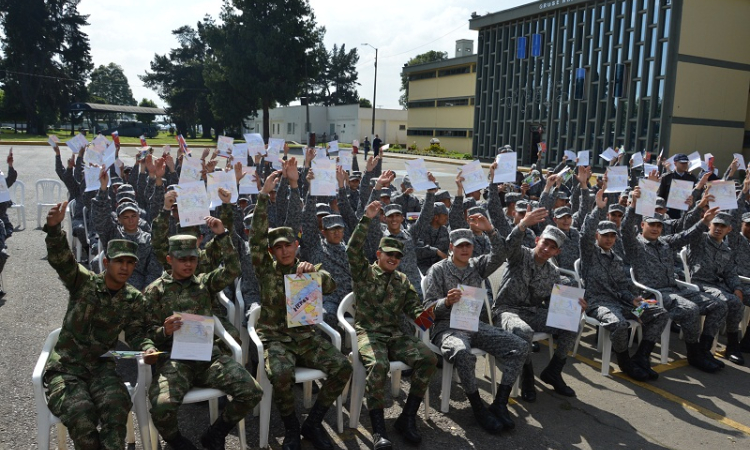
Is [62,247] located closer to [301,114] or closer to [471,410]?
[471,410]

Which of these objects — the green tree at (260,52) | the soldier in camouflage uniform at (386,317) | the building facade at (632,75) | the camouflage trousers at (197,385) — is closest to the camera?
the camouflage trousers at (197,385)

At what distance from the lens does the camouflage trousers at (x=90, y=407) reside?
3643 mm

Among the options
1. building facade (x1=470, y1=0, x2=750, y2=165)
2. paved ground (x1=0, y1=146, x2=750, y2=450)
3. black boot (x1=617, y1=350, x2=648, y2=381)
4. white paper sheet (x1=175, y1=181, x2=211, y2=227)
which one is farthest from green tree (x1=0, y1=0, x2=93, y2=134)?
black boot (x1=617, y1=350, x2=648, y2=381)

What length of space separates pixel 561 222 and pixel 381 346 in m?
3.44

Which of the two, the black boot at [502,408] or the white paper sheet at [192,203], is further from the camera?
the white paper sheet at [192,203]

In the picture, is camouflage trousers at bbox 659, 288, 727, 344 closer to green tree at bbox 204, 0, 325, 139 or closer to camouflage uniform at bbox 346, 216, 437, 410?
camouflage uniform at bbox 346, 216, 437, 410

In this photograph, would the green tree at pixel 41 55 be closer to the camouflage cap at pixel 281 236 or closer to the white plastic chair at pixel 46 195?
the white plastic chair at pixel 46 195

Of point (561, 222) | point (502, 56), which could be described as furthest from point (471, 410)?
point (502, 56)

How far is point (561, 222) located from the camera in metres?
7.15

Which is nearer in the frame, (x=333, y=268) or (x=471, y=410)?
(x=471, y=410)

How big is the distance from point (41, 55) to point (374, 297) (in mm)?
59359

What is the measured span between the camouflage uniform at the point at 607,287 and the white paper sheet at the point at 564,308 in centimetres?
93

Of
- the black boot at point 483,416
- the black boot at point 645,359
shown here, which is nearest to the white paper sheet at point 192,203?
the black boot at point 483,416

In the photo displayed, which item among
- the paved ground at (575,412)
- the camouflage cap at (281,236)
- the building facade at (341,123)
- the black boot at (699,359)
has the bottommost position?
the paved ground at (575,412)
